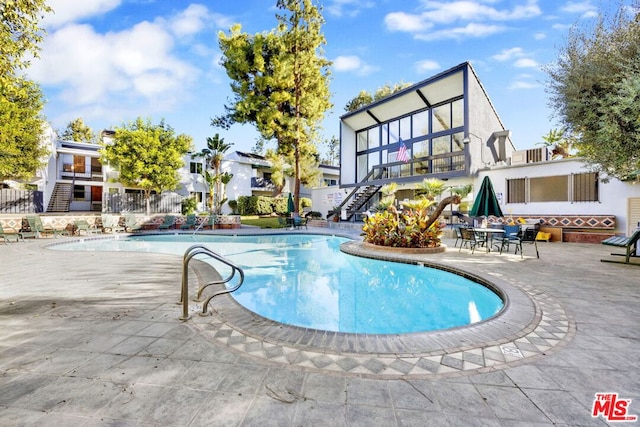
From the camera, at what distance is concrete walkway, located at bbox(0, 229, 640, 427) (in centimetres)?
197

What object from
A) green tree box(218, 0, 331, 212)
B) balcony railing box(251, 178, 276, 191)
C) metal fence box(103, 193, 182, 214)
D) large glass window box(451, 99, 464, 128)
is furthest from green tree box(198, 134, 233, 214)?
large glass window box(451, 99, 464, 128)

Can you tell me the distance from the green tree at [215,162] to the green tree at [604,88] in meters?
24.6

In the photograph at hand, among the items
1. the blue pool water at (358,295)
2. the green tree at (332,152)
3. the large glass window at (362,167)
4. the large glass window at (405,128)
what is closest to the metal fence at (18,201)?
the blue pool water at (358,295)

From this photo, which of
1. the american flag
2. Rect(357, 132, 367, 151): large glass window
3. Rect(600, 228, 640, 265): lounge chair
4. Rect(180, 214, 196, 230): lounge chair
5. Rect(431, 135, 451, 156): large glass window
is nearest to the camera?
Rect(600, 228, 640, 265): lounge chair

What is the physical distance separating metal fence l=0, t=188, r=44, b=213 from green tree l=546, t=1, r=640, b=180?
85.0 feet

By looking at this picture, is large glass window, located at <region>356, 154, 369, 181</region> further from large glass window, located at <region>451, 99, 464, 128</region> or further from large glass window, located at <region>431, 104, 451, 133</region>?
large glass window, located at <region>451, 99, 464, 128</region>

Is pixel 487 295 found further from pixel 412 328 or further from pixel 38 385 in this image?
pixel 38 385

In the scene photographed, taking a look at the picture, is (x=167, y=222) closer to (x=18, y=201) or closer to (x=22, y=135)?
(x=18, y=201)

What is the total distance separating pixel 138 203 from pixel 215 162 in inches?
318

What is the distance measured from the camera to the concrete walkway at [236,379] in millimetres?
1968

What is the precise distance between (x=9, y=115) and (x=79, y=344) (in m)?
20.1

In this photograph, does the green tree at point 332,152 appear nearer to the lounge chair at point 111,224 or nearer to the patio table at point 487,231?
the lounge chair at point 111,224

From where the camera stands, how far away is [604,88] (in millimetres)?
6254

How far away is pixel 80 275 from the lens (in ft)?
20.5
